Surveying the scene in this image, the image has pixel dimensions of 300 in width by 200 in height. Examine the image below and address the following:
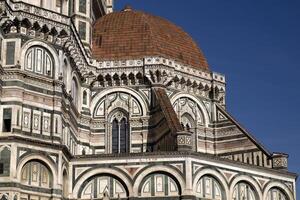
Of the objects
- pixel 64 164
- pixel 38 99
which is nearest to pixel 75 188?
pixel 64 164

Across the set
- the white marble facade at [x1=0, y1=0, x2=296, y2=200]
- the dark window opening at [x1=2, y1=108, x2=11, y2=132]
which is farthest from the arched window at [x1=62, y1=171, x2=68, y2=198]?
the dark window opening at [x1=2, y1=108, x2=11, y2=132]

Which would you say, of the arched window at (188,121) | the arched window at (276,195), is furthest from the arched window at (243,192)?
the arched window at (188,121)

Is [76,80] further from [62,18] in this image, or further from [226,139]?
[226,139]

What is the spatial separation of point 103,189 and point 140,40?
12.1 meters

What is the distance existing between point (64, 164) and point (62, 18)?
765 centimetres

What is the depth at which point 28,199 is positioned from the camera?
103 feet

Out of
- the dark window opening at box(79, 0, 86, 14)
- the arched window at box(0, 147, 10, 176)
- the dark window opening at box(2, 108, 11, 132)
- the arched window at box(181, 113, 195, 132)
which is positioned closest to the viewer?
the arched window at box(0, 147, 10, 176)

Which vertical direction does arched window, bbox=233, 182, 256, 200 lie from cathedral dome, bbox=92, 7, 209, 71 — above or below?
below

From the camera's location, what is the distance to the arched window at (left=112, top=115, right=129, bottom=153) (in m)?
39.8

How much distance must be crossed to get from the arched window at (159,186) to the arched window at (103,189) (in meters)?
1.03

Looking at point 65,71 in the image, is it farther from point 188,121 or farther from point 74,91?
point 188,121

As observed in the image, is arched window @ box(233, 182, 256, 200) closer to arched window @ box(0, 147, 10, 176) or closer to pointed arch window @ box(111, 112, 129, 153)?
pointed arch window @ box(111, 112, 129, 153)

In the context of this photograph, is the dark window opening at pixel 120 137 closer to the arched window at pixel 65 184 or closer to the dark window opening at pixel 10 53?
the arched window at pixel 65 184

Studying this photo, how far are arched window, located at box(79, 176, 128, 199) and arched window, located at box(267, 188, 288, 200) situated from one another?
28.1 feet
